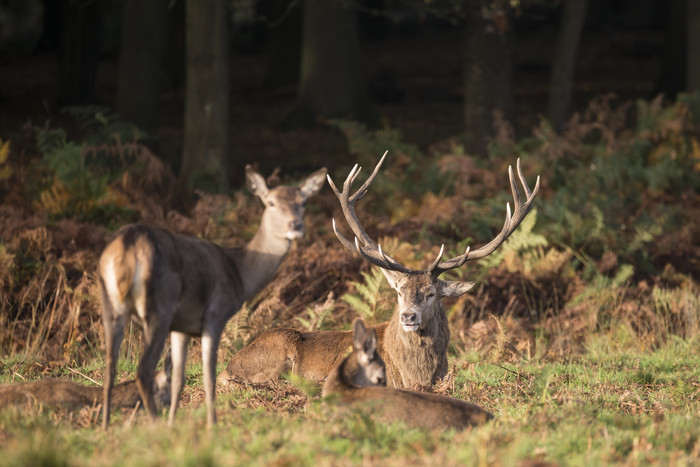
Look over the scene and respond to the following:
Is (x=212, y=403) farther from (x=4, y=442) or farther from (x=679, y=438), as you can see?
(x=679, y=438)

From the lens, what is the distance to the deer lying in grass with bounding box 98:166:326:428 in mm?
5605

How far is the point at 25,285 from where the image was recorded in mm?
10188

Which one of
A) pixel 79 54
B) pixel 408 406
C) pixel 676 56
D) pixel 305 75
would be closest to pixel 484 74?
pixel 305 75

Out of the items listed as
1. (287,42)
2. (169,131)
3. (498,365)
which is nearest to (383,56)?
(287,42)

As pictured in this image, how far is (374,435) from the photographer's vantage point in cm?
510

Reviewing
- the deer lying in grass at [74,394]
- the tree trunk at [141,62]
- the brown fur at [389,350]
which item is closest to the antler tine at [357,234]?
the brown fur at [389,350]

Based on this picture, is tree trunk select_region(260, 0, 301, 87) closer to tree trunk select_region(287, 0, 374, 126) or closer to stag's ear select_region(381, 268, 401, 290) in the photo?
tree trunk select_region(287, 0, 374, 126)

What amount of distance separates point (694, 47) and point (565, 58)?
228 cm

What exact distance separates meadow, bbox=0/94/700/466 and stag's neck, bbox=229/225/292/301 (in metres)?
0.83

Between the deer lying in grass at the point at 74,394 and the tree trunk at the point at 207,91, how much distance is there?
7.62 m

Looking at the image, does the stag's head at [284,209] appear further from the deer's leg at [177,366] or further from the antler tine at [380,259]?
the antler tine at [380,259]

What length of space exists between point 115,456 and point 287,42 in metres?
22.8

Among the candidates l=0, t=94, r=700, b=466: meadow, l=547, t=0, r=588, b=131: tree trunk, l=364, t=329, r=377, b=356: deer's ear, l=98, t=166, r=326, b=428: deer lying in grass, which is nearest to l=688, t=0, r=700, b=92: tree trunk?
l=0, t=94, r=700, b=466: meadow

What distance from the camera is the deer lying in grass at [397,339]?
25.6ft
